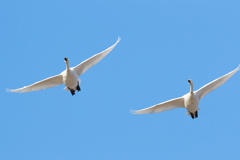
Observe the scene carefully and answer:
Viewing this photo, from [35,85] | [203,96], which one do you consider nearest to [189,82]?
[203,96]

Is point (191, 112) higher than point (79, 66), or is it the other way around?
point (79, 66)

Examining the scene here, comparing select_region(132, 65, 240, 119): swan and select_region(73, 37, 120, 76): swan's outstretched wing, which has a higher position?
select_region(73, 37, 120, 76): swan's outstretched wing

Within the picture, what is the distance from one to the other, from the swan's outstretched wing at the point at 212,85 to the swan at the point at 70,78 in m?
5.10

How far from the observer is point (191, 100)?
46062 millimetres

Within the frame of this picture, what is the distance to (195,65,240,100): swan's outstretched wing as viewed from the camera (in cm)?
4628

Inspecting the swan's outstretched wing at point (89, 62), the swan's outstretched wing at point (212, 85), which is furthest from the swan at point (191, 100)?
the swan's outstretched wing at point (89, 62)

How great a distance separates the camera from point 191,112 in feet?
154

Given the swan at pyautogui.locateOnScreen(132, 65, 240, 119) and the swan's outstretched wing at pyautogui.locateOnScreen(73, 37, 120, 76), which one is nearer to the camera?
the swan at pyautogui.locateOnScreen(132, 65, 240, 119)

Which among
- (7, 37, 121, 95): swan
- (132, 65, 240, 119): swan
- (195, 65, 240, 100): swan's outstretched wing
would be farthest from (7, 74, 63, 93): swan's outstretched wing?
(195, 65, 240, 100): swan's outstretched wing

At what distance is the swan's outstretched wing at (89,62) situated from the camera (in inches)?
1855

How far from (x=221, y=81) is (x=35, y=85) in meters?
9.69

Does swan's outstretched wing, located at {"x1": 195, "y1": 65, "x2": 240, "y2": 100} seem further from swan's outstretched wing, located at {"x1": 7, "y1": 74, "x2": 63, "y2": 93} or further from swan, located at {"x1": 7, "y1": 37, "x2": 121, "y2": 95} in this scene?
swan's outstretched wing, located at {"x1": 7, "y1": 74, "x2": 63, "y2": 93}

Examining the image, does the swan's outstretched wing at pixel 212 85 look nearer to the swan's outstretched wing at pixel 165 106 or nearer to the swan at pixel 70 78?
the swan's outstretched wing at pixel 165 106

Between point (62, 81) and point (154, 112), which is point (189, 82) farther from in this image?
point (62, 81)
